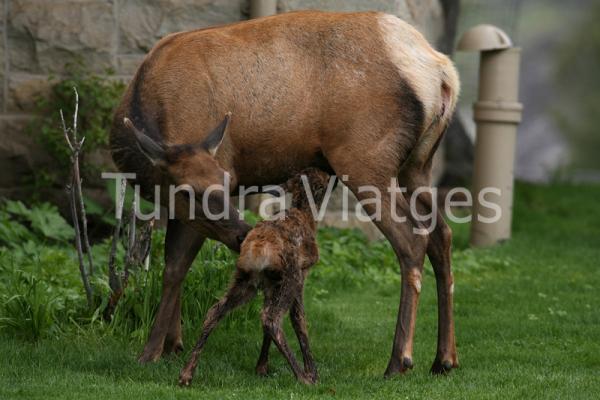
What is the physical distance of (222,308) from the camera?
20.0 ft

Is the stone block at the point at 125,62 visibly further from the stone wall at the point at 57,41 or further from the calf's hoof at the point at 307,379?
the calf's hoof at the point at 307,379

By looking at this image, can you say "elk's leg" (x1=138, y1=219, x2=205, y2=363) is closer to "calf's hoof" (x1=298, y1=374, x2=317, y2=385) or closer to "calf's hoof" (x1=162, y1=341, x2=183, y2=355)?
"calf's hoof" (x1=162, y1=341, x2=183, y2=355)

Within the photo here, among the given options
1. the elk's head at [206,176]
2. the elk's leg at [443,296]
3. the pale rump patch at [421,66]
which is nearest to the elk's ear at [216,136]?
the elk's head at [206,176]

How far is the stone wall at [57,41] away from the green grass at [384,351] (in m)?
2.58

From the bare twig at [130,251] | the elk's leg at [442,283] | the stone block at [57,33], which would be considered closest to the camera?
the elk's leg at [442,283]

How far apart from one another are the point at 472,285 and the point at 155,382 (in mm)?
3596

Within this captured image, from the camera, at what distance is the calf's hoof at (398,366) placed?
634 cm

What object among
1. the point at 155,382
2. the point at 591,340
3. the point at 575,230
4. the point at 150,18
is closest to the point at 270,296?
the point at 155,382

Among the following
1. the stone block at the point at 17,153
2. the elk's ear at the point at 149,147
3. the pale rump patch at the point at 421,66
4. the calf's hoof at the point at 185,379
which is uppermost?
the pale rump patch at the point at 421,66

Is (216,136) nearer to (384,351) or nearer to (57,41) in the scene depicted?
(384,351)

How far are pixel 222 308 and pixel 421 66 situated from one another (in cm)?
177

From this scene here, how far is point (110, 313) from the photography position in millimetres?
7125

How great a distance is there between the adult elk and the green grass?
1.03 ft

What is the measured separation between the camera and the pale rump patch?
6.48 meters
